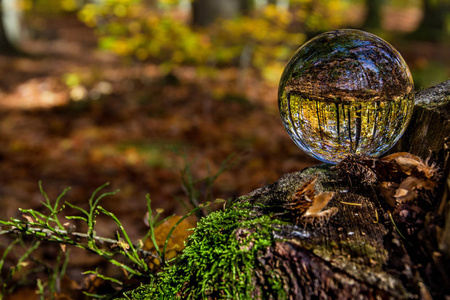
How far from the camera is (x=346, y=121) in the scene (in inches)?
58.2

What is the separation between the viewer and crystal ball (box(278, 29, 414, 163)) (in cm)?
147

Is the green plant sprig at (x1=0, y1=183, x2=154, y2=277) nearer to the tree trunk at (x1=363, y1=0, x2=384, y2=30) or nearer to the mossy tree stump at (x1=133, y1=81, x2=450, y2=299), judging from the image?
the mossy tree stump at (x1=133, y1=81, x2=450, y2=299)

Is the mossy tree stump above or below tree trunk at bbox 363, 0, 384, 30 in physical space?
below

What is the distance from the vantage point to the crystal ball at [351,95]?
57.7 inches

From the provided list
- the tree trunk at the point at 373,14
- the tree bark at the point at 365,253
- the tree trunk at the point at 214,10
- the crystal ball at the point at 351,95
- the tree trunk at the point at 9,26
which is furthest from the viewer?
the tree trunk at the point at 373,14

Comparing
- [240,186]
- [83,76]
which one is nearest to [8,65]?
[83,76]

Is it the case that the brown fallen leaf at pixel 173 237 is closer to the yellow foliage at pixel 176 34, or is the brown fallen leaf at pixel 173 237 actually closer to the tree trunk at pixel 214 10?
the yellow foliage at pixel 176 34

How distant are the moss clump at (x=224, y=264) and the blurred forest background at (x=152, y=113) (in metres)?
0.57

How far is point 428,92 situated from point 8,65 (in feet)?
38.6

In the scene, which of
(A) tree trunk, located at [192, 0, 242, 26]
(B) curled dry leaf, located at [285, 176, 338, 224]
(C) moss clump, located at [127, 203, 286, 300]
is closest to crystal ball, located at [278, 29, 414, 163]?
(B) curled dry leaf, located at [285, 176, 338, 224]

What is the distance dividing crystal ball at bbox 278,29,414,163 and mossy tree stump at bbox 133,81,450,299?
264 millimetres

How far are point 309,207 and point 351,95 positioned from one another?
0.59 m

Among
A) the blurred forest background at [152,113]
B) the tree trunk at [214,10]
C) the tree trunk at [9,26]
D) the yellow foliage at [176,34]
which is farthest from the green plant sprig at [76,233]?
the tree trunk at [9,26]

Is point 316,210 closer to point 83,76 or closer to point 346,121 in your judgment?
point 346,121
